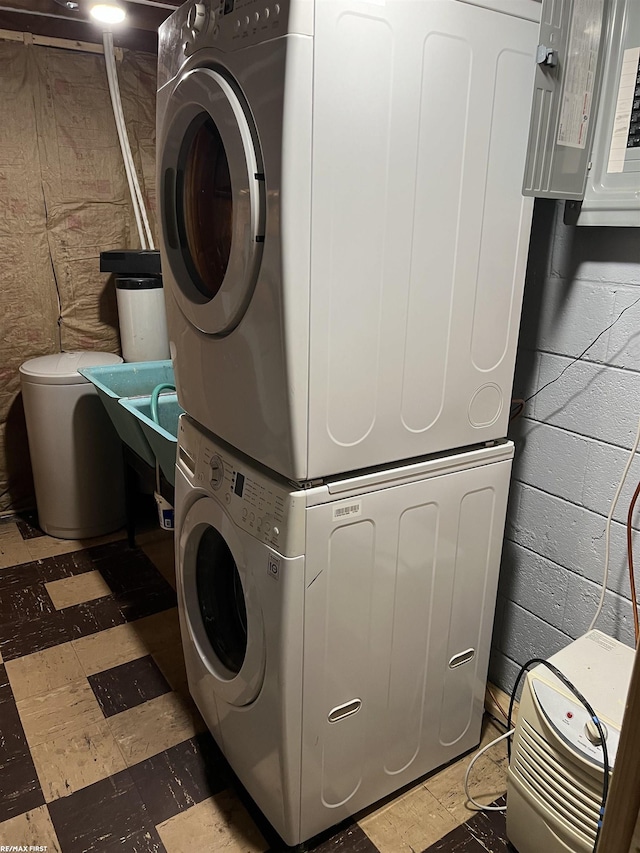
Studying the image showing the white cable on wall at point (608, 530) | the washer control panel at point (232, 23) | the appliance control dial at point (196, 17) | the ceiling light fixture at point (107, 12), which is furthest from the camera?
the ceiling light fixture at point (107, 12)

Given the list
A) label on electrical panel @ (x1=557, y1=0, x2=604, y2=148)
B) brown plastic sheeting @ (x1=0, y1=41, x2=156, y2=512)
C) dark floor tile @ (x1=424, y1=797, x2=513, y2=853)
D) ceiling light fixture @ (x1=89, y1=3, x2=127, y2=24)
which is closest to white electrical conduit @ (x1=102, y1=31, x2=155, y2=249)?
brown plastic sheeting @ (x1=0, y1=41, x2=156, y2=512)

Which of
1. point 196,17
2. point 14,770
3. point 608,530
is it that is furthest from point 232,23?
point 14,770

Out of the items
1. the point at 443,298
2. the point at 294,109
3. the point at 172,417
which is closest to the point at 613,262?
the point at 443,298

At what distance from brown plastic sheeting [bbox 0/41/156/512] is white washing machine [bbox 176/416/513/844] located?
165 cm

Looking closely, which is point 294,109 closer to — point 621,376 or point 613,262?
point 613,262

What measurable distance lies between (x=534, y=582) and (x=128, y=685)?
129 cm

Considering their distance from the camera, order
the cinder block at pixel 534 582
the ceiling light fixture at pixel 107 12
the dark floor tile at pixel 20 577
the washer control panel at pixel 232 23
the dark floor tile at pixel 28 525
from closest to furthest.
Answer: the washer control panel at pixel 232 23
the cinder block at pixel 534 582
the ceiling light fixture at pixel 107 12
the dark floor tile at pixel 20 577
the dark floor tile at pixel 28 525

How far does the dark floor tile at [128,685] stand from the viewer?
1932 millimetres

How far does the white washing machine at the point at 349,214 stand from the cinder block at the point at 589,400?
0.21m

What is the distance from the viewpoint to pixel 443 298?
129 cm

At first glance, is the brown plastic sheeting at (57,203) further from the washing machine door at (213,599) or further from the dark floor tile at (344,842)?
the dark floor tile at (344,842)

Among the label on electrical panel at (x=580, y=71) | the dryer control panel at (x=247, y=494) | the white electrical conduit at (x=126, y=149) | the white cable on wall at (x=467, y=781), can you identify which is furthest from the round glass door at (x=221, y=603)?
the white electrical conduit at (x=126, y=149)

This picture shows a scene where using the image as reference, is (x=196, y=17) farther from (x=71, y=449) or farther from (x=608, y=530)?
(x=71, y=449)

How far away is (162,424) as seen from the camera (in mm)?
2340
